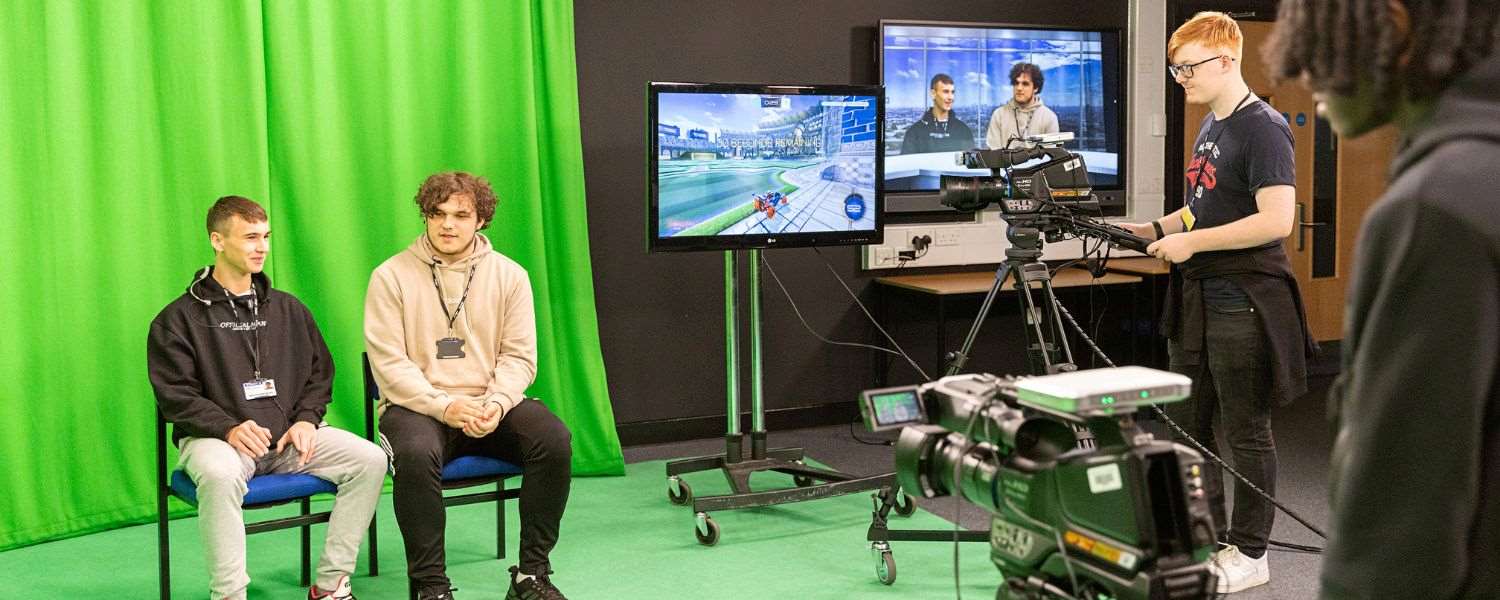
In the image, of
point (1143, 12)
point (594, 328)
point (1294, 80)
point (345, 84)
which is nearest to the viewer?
point (1294, 80)

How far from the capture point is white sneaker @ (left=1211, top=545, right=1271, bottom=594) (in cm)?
337

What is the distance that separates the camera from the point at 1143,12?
230 inches

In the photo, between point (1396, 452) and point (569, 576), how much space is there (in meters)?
2.77

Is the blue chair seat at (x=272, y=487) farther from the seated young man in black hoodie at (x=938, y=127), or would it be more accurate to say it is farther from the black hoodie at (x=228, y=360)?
the seated young man in black hoodie at (x=938, y=127)

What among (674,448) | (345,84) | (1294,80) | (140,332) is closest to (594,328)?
(674,448)

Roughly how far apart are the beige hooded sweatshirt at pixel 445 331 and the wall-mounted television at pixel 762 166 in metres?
0.56

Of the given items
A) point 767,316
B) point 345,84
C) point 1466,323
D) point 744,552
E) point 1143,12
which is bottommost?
point 744,552

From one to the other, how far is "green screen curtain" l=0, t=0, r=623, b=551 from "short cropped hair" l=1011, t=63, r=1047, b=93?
194 cm

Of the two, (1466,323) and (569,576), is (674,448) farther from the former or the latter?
(1466,323)

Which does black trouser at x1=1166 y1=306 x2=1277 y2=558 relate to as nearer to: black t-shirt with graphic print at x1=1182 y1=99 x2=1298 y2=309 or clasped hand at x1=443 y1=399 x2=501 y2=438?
black t-shirt with graphic print at x1=1182 y1=99 x2=1298 y2=309

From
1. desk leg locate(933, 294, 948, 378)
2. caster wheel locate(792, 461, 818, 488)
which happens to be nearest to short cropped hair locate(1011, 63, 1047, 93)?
desk leg locate(933, 294, 948, 378)

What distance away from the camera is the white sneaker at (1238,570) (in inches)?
133

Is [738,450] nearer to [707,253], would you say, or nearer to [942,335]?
[707,253]

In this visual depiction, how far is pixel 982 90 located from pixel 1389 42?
449 centimetres
